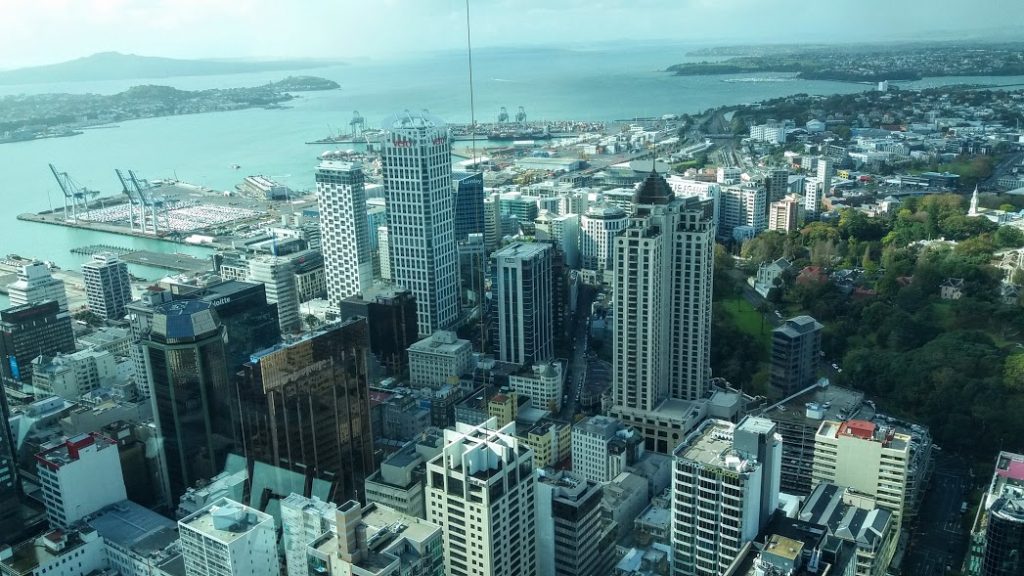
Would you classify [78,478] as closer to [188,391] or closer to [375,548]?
[188,391]

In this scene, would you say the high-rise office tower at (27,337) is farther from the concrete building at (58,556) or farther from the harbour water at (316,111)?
the concrete building at (58,556)

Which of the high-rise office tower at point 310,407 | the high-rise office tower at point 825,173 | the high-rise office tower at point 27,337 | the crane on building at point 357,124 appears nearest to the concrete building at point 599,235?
the high-rise office tower at point 825,173

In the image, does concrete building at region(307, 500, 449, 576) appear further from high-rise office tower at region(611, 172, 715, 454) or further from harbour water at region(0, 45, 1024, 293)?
harbour water at region(0, 45, 1024, 293)

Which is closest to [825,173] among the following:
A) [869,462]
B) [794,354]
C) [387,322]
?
[794,354]

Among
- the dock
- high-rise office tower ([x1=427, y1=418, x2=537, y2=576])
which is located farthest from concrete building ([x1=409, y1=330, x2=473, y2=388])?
the dock

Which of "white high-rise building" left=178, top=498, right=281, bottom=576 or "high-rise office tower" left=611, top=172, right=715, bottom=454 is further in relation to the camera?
"high-rise office tower" left=611, top=172, right=715, bottom=454
